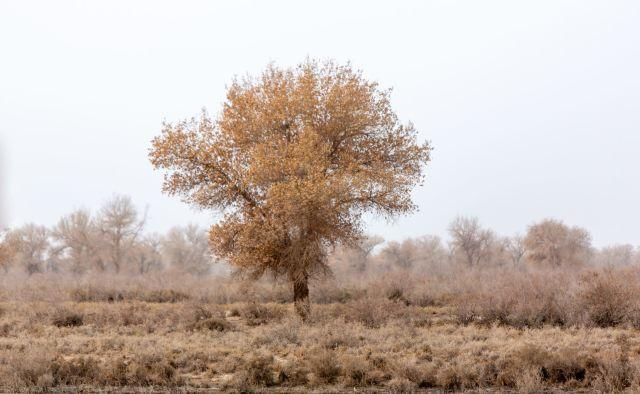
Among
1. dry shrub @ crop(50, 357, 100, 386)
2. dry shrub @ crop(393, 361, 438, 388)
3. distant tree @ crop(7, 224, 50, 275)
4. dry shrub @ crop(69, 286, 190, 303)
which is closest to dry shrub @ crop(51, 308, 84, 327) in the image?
dry shrub @ crop(50, 357, 100, 386)

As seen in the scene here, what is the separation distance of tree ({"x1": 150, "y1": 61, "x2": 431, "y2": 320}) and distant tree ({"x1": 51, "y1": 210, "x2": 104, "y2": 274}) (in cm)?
6421

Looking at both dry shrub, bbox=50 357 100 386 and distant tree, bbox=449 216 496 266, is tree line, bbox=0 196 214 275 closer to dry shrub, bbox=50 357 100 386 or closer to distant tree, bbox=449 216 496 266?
distant tree, bbox=449 216 496 266

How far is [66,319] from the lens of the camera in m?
24.4

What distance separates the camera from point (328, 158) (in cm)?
2420

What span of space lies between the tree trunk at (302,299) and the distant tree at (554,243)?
1970 inches

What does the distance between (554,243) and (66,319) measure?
191 ft

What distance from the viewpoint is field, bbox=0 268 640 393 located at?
14.4 meters

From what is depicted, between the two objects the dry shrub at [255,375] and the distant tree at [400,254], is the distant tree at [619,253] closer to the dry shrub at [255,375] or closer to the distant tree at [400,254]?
the distant tree at [400,254]

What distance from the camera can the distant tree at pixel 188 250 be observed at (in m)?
92.6

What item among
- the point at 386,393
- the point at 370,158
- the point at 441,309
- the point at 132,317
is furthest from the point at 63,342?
the point at 441,309

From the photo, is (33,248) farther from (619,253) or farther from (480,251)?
(619,253)

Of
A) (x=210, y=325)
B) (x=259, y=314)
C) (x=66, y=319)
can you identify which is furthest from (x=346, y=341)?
(x=66, y=319)

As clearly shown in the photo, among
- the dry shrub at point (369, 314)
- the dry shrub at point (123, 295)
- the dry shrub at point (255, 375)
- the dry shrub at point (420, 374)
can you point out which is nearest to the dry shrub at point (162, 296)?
the dry shrub at point (123, 295)

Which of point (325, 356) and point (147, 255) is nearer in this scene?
point (325, 356)
